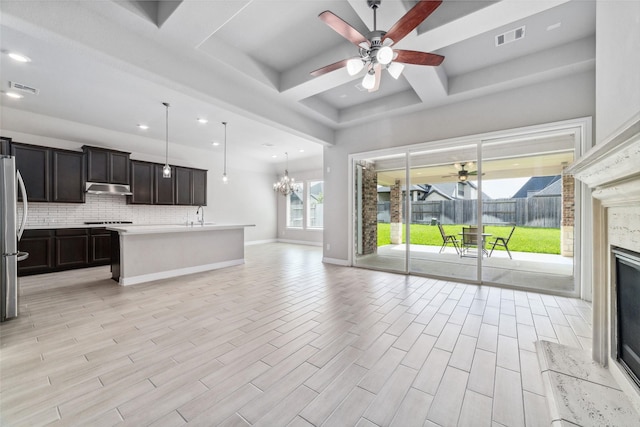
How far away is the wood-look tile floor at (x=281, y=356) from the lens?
1.50 m

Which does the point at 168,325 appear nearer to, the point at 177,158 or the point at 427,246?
the point at 427,246

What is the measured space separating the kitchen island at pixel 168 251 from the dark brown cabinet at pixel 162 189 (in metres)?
2.02

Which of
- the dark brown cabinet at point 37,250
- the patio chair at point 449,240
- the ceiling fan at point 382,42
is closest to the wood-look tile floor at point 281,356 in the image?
the patio chair at point 449,240

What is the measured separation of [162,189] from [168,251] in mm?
2923

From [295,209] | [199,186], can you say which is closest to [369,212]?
[295,209]

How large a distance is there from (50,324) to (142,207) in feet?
15.5

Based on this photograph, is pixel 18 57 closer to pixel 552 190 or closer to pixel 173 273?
pixel 173 273

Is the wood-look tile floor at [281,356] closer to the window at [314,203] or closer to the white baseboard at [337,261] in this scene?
the white baseboard at [337,261]

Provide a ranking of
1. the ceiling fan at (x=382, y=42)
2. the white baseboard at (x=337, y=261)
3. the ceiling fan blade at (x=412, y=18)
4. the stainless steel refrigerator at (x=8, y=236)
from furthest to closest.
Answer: the white baseboard at (x=337, y=261) → the stainless steel refrigerator at (x=8, y=236) → the ceiling fan at (x=382, y=42) → the ceiling fan blade at (x=412, y=18)

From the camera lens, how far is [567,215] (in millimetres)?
3781

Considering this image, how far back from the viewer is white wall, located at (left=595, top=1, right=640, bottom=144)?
1.40 m

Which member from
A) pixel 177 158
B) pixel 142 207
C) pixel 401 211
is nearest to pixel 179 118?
pixel 177 158

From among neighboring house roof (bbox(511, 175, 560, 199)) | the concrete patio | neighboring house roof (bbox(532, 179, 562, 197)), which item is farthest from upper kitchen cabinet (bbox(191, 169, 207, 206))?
neighboring house roof (bbox(532, 179, 562, 197))

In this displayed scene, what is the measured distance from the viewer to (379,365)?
6.42 feet
